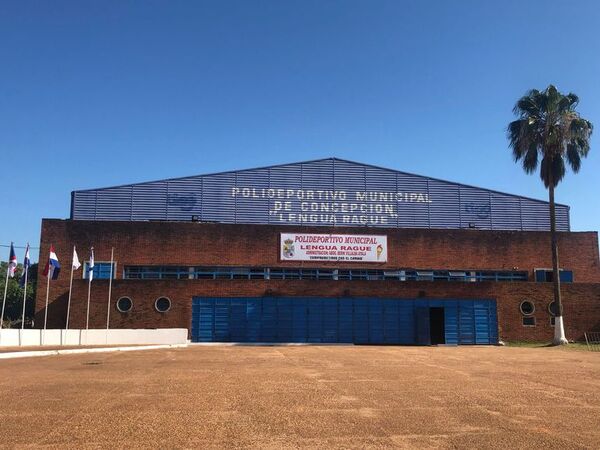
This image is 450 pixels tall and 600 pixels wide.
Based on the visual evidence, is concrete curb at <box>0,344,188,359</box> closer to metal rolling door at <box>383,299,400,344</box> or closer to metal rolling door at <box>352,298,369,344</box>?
metal rolling door at <box>352,298,369,344</box>

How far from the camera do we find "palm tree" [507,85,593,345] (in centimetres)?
3447

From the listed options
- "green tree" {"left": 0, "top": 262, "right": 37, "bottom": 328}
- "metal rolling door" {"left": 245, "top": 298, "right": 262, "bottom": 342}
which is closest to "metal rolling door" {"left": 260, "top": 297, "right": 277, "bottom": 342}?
"metal rolling door" {"left": 245, "top": 298, "right": 262, "bottom": 342}

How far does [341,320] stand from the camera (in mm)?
37750

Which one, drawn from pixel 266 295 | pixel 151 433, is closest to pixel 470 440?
pixel 151 433

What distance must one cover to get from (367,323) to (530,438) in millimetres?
29754

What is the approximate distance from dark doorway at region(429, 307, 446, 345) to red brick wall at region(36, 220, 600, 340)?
1.18 meters

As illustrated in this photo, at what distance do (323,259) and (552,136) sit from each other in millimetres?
15972

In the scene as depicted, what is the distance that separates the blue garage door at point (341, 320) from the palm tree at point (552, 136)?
595 centimetres

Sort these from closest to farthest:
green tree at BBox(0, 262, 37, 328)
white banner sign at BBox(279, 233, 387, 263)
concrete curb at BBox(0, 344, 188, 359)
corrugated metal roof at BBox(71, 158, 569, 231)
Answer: concrete curb at BBox(0, 344, 188, 359) → white banner sign at BBox(279, 233, 387, 263) → corrugated metal roof at BBox(71, 158, 569, 231) → green tree at BBox(0, 262, 37, 328)

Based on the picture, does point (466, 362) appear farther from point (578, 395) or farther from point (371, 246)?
point (371, 246)

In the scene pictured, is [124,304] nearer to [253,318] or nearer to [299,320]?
[253,318]

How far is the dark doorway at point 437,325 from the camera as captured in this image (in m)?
38.4

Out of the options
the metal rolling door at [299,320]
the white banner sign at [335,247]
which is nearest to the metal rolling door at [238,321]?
the metal rolling door at [299,320]

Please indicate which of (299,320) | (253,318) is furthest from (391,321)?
(253,318)
